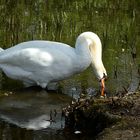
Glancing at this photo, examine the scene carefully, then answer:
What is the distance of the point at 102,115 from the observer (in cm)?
736

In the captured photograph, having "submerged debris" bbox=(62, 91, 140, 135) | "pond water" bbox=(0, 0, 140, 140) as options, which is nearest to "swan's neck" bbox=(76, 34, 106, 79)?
"pond water" bbox=(0, 0, 140, 140)

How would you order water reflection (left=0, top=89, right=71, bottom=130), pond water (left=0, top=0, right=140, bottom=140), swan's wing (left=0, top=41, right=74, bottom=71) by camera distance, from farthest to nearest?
swan's wing (left=0, top=41, right=74, bottom=71) → pond water (left=0, top=0, right=140, bottom=140) → water reflection (left=0, top=89, right=71, bottom=130)

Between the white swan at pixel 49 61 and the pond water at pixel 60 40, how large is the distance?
21cm

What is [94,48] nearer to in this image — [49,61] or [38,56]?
[49,61]

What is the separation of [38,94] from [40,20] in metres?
4.81

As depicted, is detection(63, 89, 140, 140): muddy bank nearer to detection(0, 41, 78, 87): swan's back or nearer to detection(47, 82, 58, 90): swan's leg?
detection(0, 41, 78, 87): swan's back

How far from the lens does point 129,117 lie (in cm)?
720

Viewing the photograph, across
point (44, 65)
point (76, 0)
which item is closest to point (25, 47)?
point (44, 65)

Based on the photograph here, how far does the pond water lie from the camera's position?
796 centimetres

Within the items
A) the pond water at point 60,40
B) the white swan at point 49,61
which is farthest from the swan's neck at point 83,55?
the pond water at point 60,40

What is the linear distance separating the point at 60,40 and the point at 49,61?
9.43 ft

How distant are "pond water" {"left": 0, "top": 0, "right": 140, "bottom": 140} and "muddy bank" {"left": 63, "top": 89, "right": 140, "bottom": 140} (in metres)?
0.23

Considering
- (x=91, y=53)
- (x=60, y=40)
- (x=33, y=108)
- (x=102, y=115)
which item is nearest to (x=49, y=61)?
(x=91, y=53)

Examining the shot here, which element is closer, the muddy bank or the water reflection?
the muddy bank
